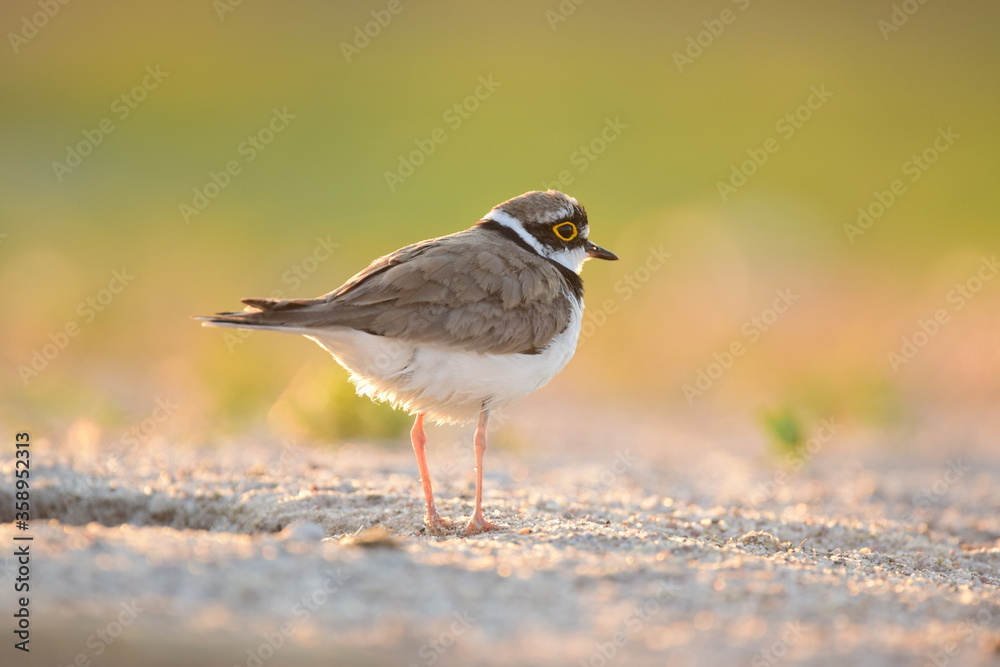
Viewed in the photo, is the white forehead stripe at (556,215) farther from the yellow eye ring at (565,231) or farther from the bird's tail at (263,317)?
the bird's tail at (263,317)

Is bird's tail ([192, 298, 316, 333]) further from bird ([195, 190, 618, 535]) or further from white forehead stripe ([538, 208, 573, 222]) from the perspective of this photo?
white forehead stripe ([538, 208, 573, 222])

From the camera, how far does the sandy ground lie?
289 centimetres

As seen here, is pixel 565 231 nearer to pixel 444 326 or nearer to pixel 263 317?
pixel 444 326

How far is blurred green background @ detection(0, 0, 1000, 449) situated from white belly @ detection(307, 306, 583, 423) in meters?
2.83

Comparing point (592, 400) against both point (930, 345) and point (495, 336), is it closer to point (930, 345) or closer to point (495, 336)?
point (930, 345)

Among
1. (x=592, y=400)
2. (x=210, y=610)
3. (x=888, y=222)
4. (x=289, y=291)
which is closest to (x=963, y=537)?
(x=210, y=610)

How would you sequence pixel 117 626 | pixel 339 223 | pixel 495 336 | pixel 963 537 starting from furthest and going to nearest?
pixel 339 223 < pixel 963 537 < pixel 495 336 < pixel 117 626

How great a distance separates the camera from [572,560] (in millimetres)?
3732

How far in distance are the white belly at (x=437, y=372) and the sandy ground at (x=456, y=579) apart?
1.85 ft

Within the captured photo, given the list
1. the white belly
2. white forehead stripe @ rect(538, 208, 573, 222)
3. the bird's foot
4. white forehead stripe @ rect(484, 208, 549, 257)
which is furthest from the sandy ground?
white forehead stripe @ rect(538, 208, 573, 222)

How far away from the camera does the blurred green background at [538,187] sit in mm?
10445

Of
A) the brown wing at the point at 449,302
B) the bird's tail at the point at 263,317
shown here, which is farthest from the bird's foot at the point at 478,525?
the bird's tail at the point at 263,317

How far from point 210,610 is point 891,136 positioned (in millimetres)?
23400

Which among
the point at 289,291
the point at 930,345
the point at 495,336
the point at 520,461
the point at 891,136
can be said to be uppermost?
the point at 891,136
